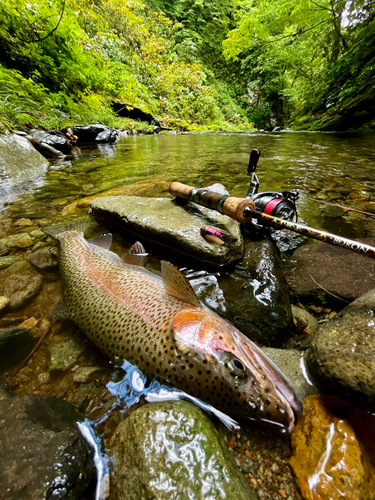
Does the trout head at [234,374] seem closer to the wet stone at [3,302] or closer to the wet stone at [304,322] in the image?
the wet stone at [304,322]

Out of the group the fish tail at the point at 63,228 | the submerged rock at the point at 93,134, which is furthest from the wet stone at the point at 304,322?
the submerged rock at the point at 93,134

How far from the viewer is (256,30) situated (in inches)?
722

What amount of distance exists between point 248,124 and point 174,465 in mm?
39186

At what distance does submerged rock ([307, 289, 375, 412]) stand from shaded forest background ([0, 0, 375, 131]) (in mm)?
9204

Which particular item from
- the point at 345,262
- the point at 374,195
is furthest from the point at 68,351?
the point at 374,195

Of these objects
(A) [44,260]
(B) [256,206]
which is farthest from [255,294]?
(A) [44,260]

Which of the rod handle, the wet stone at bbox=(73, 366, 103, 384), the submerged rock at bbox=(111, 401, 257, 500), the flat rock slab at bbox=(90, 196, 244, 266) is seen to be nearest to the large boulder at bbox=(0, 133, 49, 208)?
the flat rock slab at bbox=(90, 196, 244, 266)

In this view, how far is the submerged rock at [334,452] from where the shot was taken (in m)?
1.20

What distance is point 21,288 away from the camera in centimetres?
269

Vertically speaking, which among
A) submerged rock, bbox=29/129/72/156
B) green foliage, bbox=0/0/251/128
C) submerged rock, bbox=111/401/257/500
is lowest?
submerged rock, bbox=111/401/257/500

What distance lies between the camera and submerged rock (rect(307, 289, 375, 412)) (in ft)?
4.47

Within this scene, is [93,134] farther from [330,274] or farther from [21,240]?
[330,274]

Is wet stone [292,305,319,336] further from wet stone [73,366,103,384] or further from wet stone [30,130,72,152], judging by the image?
wet stone [30,130,72,152]

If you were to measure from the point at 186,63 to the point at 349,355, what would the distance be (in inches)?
1694
